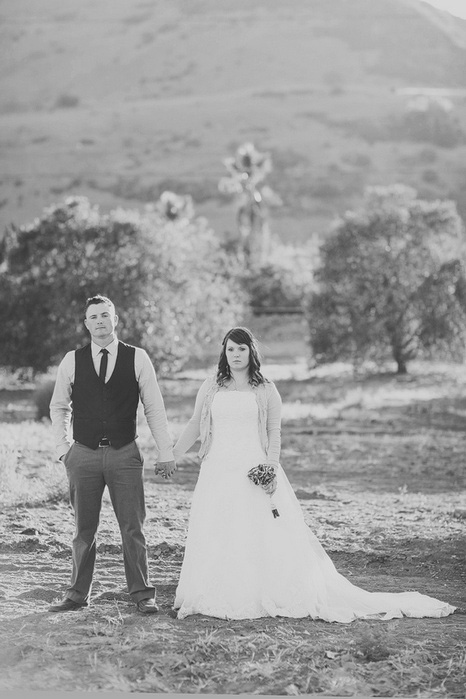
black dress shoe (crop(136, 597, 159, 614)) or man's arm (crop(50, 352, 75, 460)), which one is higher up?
man's arm (crop(50, 352, 75, 460))

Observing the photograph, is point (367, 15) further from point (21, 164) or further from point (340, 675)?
point (340, 675)

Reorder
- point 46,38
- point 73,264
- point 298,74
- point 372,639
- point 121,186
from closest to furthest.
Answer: point 372,639 < point 73,264 < point 46,38 < point 121,186 < point 298,74

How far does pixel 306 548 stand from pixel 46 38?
207ft

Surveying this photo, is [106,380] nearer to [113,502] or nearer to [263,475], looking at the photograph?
[113,502]

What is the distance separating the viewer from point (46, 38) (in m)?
65.9

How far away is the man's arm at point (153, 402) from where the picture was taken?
6.61 m

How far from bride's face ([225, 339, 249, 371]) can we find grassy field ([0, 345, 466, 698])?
1.49 meters

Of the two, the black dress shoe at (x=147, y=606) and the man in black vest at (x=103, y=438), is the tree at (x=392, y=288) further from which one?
the black dress shoe at (x=147, y=606)

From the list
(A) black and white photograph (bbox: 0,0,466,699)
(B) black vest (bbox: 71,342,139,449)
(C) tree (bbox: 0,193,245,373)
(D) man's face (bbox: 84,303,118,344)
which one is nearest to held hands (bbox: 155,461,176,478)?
(A) black and white photograph (bbox: 0,0,466,699)

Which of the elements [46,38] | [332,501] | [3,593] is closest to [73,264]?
[332,501]

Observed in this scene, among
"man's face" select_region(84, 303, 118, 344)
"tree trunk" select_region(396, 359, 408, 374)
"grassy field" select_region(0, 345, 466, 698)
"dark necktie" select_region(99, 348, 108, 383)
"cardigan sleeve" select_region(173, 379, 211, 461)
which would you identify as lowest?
"tree trunk" select_region(396, 359, 408, 374)

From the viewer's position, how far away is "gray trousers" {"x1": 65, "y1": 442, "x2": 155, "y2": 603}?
257 inches

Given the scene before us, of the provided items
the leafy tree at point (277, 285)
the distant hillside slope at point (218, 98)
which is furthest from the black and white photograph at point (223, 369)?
the distant hillside slope at point (218, 98)

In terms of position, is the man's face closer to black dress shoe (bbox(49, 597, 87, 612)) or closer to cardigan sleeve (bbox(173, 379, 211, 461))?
cardigan sleeve (bbox(173, 379, 211, 461))
